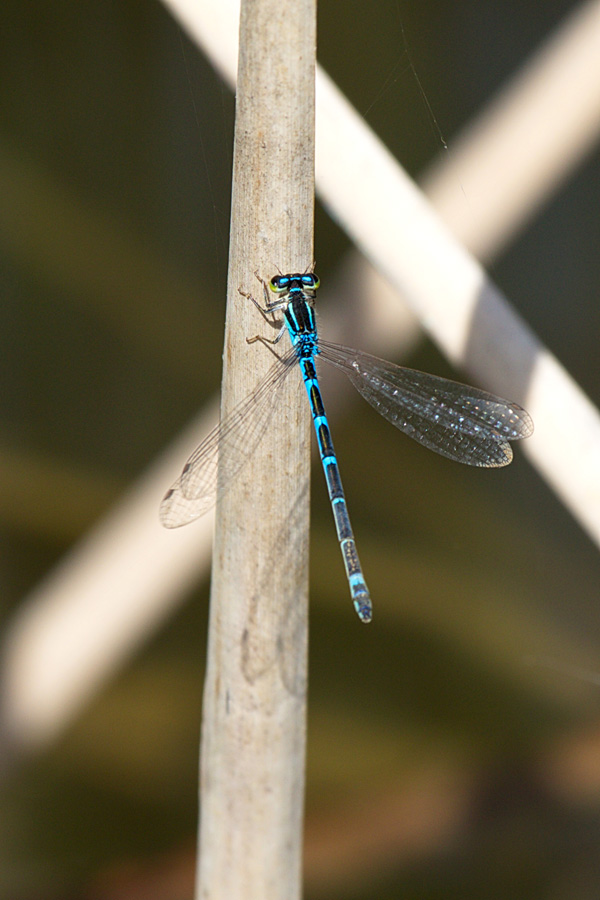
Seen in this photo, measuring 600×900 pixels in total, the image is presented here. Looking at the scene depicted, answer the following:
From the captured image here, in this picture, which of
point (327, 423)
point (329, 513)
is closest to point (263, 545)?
point (327, 423)

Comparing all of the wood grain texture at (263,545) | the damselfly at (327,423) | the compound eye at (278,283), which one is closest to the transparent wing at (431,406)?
the damselfly at (327,423)

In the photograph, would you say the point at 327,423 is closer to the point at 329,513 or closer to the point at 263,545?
the point at 263,545

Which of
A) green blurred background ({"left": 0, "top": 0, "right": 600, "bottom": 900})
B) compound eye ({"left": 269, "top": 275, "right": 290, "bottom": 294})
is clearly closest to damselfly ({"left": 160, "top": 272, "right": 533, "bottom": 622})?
compound eye ({"left": 269, "top": 275, "right": 290, "bottom": 294})

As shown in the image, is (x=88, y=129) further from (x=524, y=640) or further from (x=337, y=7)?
(x=524, y=640)

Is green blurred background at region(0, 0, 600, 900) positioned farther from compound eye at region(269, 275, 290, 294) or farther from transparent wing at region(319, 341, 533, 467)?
compound eye at region(269, 275, 290, 294)

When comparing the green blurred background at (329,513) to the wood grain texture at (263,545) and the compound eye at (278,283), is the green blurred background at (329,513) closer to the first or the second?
the compound eye at (278,283)

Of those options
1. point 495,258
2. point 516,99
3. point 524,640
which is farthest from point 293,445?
point 524,640
